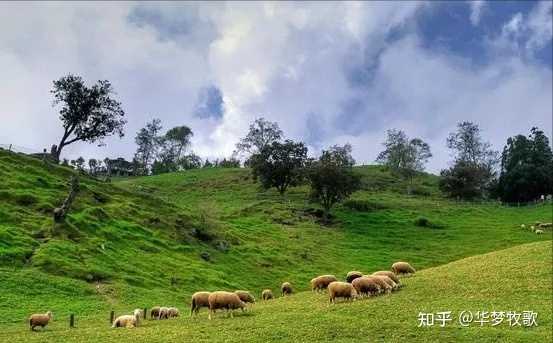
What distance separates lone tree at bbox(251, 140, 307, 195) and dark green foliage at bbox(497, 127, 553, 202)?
44.6 m

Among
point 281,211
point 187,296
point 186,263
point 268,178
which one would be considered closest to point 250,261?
point 186,263

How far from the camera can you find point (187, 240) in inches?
2803

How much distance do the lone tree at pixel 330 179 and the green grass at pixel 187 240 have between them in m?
3.44

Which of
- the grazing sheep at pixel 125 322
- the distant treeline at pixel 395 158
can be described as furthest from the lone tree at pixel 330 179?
the grazing sheep at pixel 125 322

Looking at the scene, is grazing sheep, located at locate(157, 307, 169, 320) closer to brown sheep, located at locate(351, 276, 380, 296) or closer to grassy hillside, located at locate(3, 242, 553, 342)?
grassy hillside, located at locate(3, 242, 553, 342)

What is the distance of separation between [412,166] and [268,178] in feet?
194

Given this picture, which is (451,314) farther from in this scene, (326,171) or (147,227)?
(326,171)

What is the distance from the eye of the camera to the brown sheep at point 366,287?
35.9 metres

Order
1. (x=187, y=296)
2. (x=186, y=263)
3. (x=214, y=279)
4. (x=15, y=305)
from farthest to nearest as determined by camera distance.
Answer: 1. (x=186, y=263)
2. (x=214, y=279)
3. (x=187, y=296)
4. (x=15, y=305)

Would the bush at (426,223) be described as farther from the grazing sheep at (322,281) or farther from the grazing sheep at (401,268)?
the grazing sheep at (322,281)

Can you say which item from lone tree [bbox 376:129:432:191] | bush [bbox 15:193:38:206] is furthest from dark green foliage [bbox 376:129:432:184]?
bush [bbox 15:193:38:206]

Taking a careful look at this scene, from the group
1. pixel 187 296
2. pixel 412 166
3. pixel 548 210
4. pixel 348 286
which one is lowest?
pixel 187 296

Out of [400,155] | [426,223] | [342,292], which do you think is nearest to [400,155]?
[400,155]

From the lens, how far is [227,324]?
30094mm
